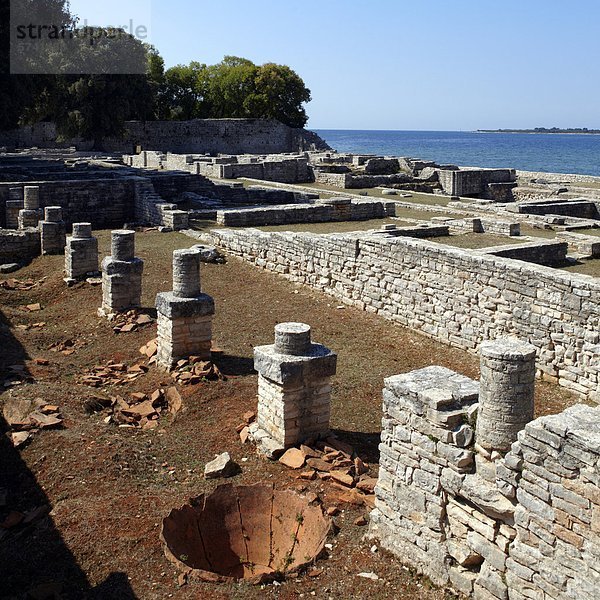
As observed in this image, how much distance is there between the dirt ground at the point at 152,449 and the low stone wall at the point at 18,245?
13.3ft

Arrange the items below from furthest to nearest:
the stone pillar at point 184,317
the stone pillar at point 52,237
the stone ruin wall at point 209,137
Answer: the stone ruin wall at point 209,137 → the stone pillar at point 52,237 → the stone pillar at point 184,317

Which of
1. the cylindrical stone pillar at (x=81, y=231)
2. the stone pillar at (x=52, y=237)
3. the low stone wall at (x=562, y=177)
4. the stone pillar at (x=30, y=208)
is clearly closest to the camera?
the cylindrical stone pillar at (x=81, y=231)

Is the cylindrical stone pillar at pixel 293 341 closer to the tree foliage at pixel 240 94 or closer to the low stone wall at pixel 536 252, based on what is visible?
the low stone wall at pixel 536 252

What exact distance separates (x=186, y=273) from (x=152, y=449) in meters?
3.39

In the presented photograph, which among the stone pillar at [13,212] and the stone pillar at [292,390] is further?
the stone pillar at [13,212]

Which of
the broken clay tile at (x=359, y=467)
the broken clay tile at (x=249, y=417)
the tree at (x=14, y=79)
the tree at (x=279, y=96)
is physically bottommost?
the broken clay tile at (x=359, y=467)

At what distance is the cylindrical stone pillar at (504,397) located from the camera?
220 inches

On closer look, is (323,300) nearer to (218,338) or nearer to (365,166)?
(218,338)

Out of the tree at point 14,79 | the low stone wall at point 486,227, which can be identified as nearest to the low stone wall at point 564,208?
the low stone wall at point 486,227

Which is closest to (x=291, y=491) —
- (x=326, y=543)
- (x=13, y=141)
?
(x=326, y=543)

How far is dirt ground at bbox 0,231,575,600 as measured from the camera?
5844 mm

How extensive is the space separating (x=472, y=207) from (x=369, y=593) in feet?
67.9

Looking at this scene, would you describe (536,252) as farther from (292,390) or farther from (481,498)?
(481,498)

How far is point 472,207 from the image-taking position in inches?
981
